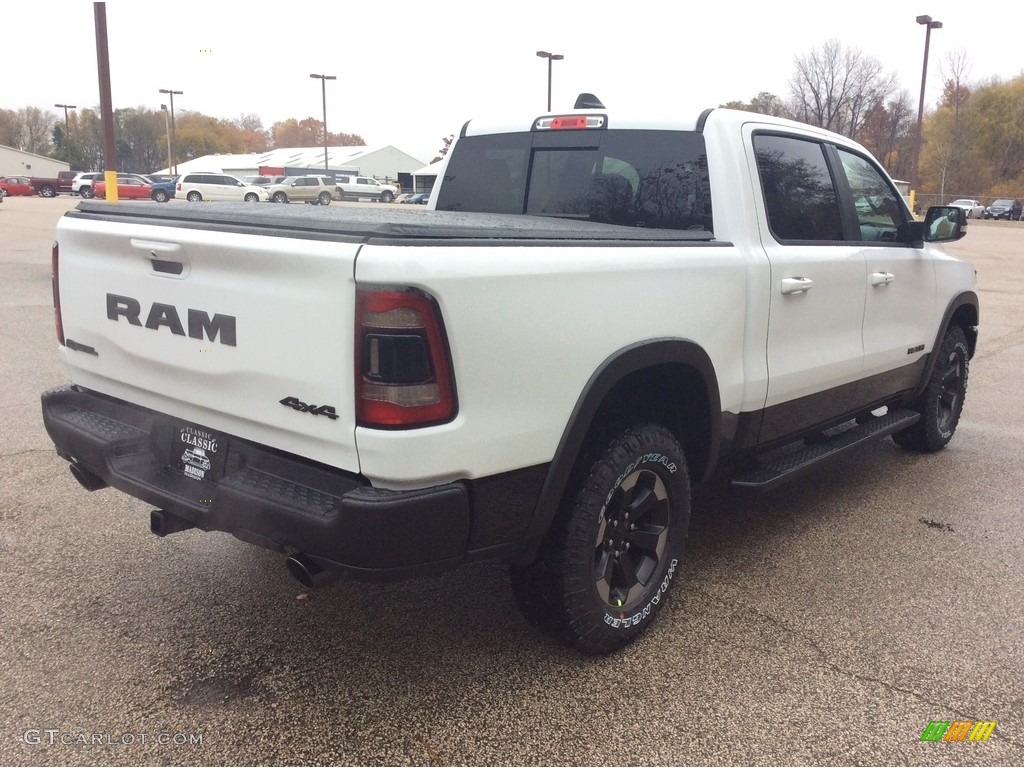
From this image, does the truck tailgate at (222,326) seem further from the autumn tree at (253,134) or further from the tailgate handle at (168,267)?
the autumn tree at (253,134)

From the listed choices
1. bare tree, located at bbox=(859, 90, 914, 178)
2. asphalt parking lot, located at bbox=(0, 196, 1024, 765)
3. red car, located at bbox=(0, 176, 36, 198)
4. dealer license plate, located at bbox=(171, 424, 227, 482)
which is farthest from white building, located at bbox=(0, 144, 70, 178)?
dealer license plate, located at bbox=(171, 424, 227, 482)

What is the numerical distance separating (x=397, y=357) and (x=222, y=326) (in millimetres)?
636

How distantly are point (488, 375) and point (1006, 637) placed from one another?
7.62 ft

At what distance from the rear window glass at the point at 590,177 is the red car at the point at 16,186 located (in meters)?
60.0

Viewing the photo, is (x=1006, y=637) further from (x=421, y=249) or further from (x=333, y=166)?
(x=333, y=166)

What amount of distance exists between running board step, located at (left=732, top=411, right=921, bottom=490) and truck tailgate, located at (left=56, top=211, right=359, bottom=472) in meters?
2.02

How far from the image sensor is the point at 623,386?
117 inches

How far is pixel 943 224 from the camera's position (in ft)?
15.5

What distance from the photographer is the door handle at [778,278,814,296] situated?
3545 millimetres

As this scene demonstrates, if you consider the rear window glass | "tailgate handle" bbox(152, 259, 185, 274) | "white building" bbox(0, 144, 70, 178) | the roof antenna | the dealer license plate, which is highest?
"white building" bbox(0, 144, 70, 178)

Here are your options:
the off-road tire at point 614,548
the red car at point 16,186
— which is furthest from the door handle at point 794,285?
the red car at point 16,186

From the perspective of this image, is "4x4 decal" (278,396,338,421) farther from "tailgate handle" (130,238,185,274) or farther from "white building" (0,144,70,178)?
"white building" (0,144,70,178)

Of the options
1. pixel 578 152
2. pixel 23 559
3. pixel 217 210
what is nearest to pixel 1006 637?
pixel 578 152

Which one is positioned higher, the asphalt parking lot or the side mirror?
the side mirror
